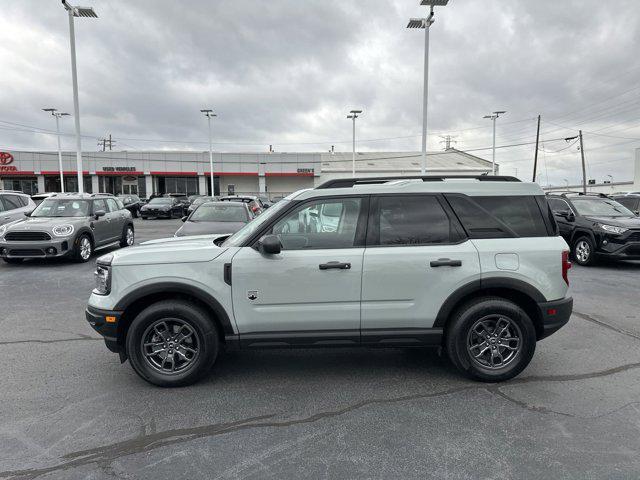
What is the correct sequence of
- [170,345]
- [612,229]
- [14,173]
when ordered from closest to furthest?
1. [170,345]
2. [612,229]
3. [14,173]

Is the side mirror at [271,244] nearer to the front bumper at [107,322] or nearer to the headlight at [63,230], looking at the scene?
the front bumper at [107,322]

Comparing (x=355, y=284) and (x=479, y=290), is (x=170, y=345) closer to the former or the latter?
(x=355, y=284)

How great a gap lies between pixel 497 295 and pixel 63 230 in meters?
9.92

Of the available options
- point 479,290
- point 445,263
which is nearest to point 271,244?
point 445,263

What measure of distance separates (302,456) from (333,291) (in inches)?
55.4

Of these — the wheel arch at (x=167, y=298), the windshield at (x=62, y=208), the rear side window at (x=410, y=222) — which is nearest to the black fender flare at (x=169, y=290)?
the wheel arch at (x=167, y=298)

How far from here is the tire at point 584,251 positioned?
419 inches

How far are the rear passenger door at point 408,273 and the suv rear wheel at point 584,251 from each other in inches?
327

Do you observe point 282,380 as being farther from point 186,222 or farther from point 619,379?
point 186,222

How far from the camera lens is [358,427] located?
334cm

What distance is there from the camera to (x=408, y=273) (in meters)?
3.96

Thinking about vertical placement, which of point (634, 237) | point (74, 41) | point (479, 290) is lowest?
point (634, 237)

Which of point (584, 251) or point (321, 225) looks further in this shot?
point (584, 251)

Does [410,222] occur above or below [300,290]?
above
